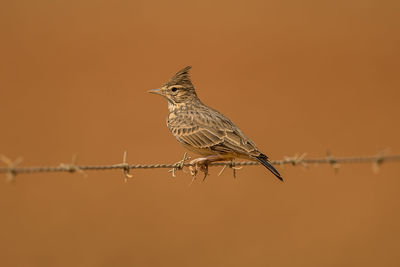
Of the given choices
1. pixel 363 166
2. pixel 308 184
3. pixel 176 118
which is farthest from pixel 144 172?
pixel 176 118

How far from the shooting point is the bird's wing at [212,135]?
6.14m

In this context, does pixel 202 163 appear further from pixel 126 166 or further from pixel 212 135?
pixel 126 166

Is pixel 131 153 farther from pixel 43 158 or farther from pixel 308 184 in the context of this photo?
pixel 308 184

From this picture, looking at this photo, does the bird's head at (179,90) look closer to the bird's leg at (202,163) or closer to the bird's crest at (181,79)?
the bird's crest at (181,79)

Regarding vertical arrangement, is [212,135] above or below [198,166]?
above

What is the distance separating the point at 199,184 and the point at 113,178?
7.74 feet

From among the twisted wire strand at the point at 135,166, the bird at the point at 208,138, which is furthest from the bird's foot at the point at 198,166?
the twisted wire strand at the point at 135,166

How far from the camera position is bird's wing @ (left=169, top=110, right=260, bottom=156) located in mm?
6145

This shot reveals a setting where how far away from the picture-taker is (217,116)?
6.85m

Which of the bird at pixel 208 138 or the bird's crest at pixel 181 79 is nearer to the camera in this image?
the bird at pixel 208 138

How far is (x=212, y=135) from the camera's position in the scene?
6.35 m

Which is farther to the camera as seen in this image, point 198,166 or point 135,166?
point 198,166

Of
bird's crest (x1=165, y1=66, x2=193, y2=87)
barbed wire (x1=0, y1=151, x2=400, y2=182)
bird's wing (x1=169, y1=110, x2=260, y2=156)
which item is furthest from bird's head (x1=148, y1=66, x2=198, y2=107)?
barbed wire (x1=0, y1=151, x2=400, y2=182)

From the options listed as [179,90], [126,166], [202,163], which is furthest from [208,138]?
[126,166]
